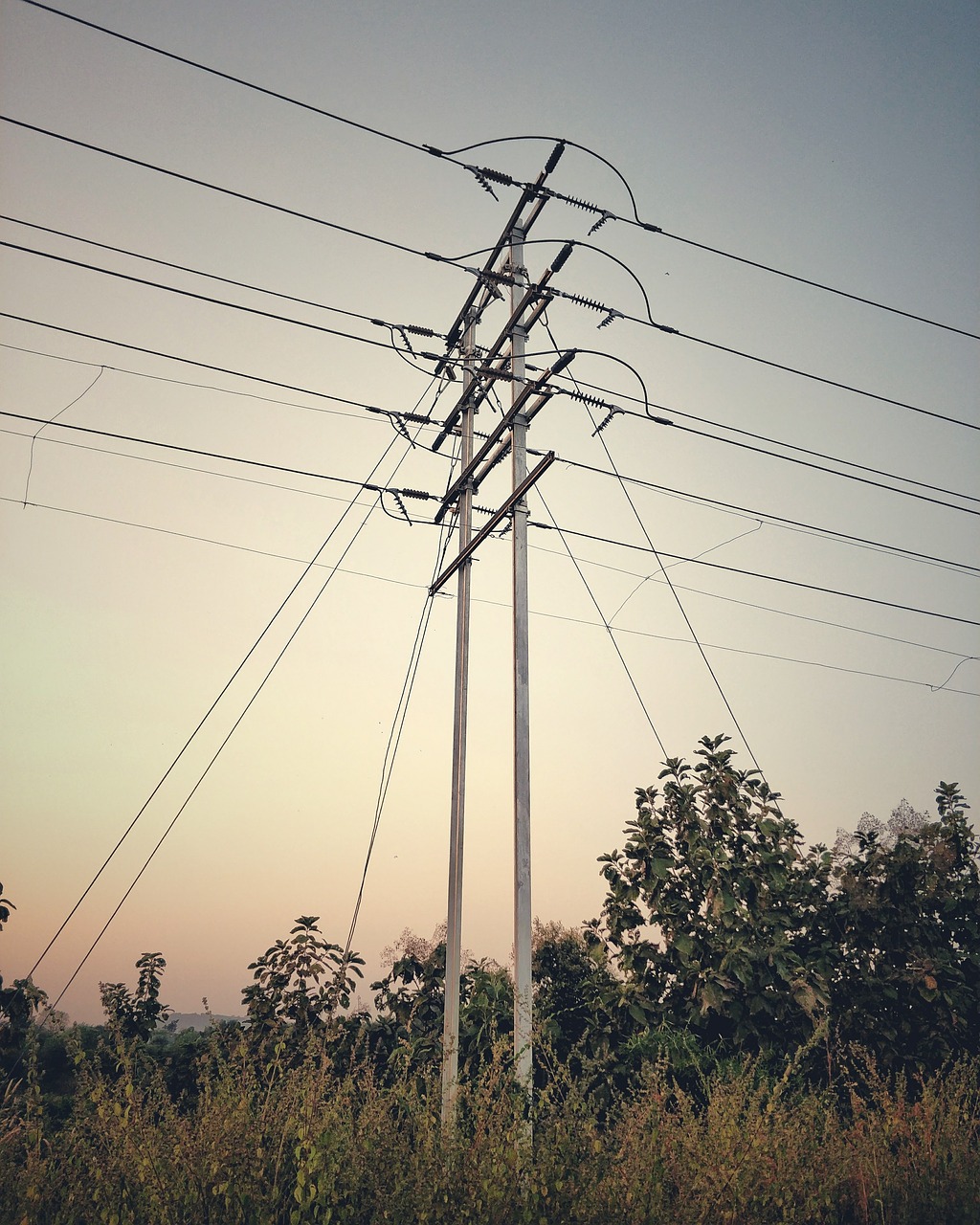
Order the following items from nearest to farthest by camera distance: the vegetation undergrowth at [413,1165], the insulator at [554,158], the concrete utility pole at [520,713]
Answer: the vegetation undergrowth at [413,1165] → the concrete utility pole at [520,713] → the insulator at [554,158]

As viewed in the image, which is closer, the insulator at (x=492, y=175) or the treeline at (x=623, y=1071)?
the treeline at (x=623, y=1071)

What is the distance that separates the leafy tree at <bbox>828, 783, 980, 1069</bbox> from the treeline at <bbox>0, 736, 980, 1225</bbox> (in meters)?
0.03

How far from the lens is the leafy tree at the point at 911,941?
400 inches

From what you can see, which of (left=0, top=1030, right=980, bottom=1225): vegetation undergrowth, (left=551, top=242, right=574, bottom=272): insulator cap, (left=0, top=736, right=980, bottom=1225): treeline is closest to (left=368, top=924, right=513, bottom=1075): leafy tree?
(left=0, top=736, right=980, bottom=1225): treeline

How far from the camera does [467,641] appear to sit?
905 cm

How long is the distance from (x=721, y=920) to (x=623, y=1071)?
2.06 meters

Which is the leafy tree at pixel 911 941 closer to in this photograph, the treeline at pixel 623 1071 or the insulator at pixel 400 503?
the treeline at pixel 623 1071

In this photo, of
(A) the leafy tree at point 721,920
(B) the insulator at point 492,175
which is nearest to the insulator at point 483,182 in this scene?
(B) the insulator at point 492,175

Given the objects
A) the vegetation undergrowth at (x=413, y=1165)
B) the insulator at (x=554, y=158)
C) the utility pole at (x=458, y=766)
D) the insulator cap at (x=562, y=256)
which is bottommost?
the vegetation undergrowth at (x=413, y=1165)

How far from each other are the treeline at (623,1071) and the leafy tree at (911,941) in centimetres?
3

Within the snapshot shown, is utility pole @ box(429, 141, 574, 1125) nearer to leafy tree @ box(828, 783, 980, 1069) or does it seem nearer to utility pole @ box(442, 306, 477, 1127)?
utility pole @ box(442, 306, 477, 1127)

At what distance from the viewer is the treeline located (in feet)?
14.9

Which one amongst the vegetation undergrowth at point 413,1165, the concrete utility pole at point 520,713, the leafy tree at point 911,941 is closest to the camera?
the vegetation undergrowth at point 413,1165

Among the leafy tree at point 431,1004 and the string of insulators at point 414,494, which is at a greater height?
the string of insulators at point 414,494
